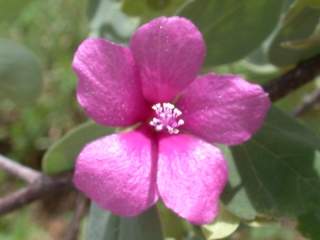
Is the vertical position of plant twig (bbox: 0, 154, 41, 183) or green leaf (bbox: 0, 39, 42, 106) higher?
green leaf (bbox: 0, 39, 42, 106)

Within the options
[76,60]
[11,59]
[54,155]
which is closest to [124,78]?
[76,60]

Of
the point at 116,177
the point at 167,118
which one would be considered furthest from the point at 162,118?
the point at 116,177

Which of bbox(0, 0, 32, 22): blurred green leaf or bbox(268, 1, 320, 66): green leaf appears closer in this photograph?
bbox(268, 1, 320, 66): green leaf

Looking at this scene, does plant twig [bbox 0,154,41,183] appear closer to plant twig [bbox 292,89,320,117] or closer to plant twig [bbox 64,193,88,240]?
plant twig [bbox 64,193,88,240]

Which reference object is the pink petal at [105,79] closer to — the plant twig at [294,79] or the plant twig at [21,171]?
the plant twig at [294,79]

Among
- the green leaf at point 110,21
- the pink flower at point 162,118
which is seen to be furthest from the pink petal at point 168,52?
the green leaf at point 110,21

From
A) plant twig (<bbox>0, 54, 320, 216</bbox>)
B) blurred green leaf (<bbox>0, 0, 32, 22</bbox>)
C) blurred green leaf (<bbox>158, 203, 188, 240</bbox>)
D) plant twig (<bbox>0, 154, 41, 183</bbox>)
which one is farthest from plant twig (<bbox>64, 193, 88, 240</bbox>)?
blurred green leaf (<bbox>0, 0, 32, 22</bbox>)
